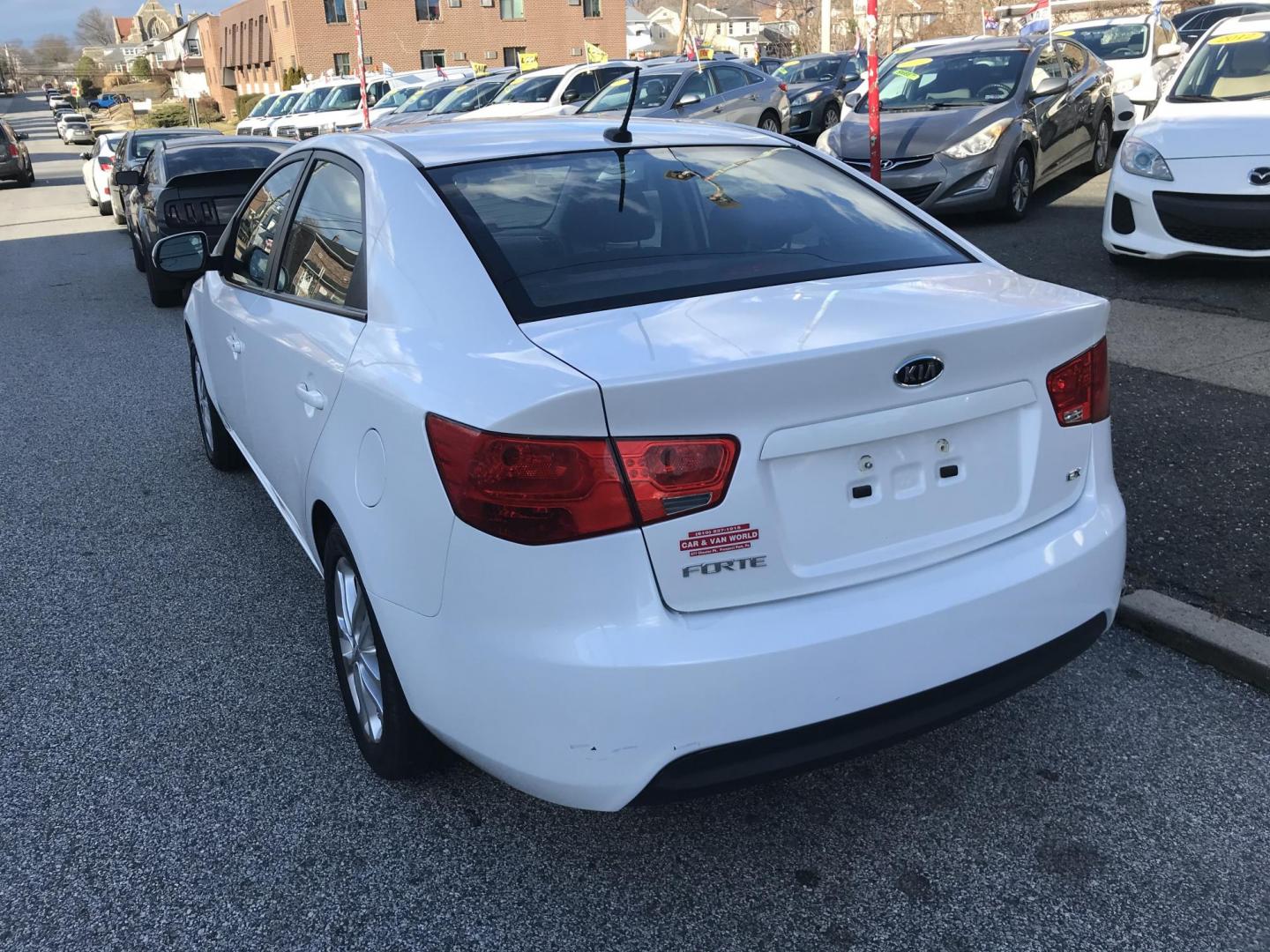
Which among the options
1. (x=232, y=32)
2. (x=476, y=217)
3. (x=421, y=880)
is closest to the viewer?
(x=421, y=880)

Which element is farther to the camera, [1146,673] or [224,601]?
[224,601]

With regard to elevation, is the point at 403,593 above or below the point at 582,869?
above

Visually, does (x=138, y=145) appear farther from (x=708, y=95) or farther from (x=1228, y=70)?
(x=1228, y=70)

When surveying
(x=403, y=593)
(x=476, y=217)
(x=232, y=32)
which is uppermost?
(x=232, y=32)

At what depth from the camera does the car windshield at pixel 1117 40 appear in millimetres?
14711

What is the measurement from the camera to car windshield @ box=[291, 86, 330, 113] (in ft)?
93.8

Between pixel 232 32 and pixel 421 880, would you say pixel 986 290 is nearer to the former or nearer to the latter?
pixel 421 880

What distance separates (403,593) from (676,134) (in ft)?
5.88

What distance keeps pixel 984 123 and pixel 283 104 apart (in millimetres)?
25824

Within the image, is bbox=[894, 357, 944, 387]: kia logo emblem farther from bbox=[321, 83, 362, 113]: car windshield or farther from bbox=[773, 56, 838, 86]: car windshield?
bbox=[321, 83, 362, 113]: car windshield

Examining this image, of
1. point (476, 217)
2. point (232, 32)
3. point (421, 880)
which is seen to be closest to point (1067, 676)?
point (421, 880)

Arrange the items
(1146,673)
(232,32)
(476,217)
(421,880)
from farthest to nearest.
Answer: (232,32) → (1146,673) → (476,217) → (421,880)

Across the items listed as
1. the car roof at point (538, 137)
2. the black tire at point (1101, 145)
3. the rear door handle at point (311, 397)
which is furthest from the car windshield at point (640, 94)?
the rear door handle at point (311, 397)

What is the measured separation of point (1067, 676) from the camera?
11.1 feet
